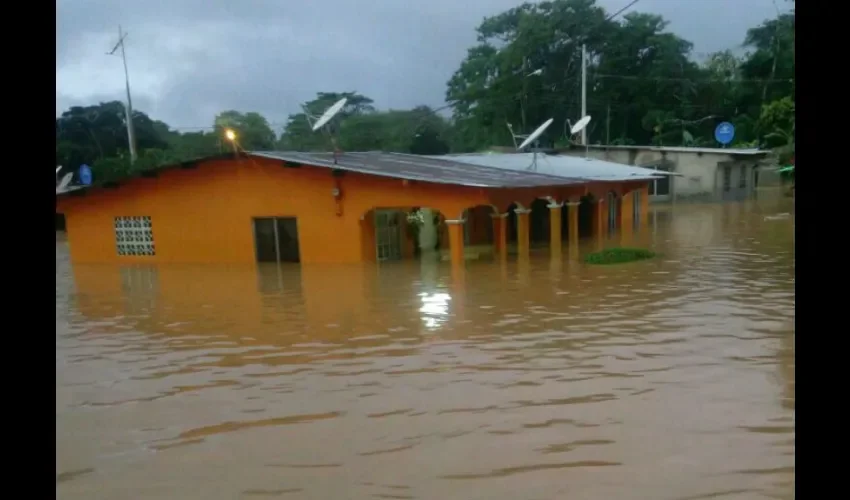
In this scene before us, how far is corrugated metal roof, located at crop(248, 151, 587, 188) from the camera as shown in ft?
55.2

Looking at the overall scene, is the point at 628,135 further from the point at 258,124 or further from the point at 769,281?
the point at 769,281

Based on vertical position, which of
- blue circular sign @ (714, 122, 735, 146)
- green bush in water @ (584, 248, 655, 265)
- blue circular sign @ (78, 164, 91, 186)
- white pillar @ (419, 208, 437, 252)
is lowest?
green bush in water @ (584, 248, 655, 265)

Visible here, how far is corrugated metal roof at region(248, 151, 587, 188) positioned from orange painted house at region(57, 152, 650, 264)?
0.05m

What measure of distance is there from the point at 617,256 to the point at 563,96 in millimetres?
33969

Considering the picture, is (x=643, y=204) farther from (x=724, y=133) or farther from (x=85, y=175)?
(x=85, y=175)

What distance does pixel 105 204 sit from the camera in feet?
67.2

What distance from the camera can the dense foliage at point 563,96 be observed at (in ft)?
137

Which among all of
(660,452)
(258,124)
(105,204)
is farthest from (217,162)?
(258,124)

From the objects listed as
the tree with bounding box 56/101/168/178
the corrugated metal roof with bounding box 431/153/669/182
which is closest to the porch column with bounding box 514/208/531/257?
the corrugated metal roof with bounding box 431/153/669/182

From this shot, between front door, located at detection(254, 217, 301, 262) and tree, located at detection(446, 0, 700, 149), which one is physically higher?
tree, located at detection(446, 0, 700, 149)

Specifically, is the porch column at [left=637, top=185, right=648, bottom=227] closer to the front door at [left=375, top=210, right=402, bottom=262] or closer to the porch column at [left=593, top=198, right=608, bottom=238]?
the porch column at [left=593, top=198, right=608, bottom=238]

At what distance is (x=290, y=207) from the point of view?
18344mm

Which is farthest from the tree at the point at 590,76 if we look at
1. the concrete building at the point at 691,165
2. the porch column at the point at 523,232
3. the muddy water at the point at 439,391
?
the muddy water at the point at 439,391

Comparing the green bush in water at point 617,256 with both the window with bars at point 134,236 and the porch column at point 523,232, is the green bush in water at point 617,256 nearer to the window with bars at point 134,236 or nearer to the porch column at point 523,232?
the porch column at point 523,232
